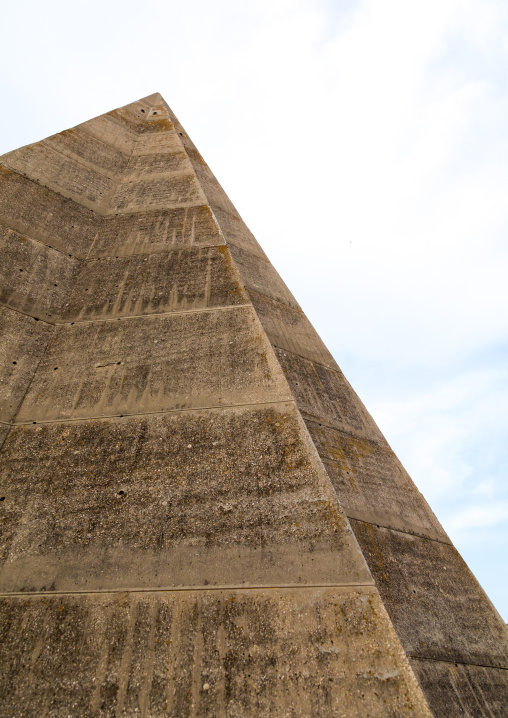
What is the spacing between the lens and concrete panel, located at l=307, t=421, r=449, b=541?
380cm

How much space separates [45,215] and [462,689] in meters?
7.48

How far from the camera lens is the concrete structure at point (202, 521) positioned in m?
2.71

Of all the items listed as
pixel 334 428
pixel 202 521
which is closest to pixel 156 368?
pixel 202 521

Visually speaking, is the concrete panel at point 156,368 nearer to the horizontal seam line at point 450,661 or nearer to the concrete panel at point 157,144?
the horizontal seam line at point 450,661

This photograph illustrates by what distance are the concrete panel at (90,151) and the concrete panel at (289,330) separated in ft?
16.4

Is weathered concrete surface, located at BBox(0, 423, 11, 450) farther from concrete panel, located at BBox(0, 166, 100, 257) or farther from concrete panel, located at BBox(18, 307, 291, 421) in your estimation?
concrete panel, located at BBox(0, 166, 100, 257)

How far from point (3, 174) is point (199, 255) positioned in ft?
11.9

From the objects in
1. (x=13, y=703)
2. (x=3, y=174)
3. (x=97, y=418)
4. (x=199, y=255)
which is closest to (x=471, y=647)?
(x=13, y=703)

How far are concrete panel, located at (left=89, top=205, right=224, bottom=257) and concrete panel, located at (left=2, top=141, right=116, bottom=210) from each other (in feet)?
2.70

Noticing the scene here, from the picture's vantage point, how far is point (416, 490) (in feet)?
15.4

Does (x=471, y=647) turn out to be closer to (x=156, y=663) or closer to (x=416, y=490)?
(x=416, y=490)

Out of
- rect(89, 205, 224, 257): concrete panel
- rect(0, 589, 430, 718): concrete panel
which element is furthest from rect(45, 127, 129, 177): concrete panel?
rect(0, 589, 430, 718): concrete panel

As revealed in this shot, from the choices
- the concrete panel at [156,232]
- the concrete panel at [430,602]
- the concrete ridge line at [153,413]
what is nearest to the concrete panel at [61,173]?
the concrete panel at [156,232]

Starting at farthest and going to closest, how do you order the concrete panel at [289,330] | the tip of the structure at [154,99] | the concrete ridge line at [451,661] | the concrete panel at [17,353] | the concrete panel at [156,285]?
the tip of the structure at [154,99] < the concrete panel at [156,285] < the concrete panel at [289,330] < the concrete panel at [17,353] < the concrete ridge line at [451,661]
